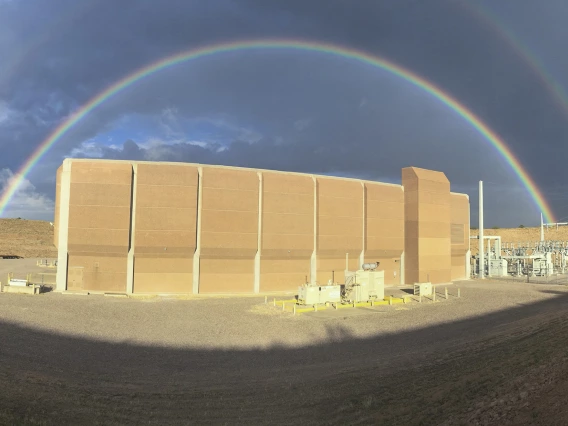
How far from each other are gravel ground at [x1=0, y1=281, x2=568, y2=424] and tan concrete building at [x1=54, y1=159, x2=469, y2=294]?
782 centimetres

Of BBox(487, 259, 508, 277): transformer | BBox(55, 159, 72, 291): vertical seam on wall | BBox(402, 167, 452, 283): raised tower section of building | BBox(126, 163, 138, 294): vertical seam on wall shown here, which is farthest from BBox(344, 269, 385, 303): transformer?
BBox(487, 259, 508, 277): transformer

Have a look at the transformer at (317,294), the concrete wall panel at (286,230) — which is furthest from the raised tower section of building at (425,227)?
the transformer at (317,294)

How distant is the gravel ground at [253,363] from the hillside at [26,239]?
3284 inches

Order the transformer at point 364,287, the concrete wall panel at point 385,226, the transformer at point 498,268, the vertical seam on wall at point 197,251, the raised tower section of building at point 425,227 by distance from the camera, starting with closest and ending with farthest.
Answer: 1. the transformer at point 364,287
2. the vertical seam on wall at point 197,251
3. the concrete wall panel at point 385,226
4. the raised tower section of building at point 425,227
5. the transformer at point 498,268

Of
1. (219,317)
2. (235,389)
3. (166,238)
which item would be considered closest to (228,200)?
(166,238)

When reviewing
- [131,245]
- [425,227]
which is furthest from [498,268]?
[131,245]

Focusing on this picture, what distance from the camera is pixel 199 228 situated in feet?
126

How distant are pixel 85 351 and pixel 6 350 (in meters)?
2.79

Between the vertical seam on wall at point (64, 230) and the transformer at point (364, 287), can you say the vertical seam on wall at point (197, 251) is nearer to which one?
the vertical seam on wall at point (64, 230)

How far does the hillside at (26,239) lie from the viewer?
337 feet

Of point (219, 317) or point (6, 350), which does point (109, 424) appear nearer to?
point (6, 350)

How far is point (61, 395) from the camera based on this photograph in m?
11.5

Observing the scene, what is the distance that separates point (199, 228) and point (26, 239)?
95.2 meters

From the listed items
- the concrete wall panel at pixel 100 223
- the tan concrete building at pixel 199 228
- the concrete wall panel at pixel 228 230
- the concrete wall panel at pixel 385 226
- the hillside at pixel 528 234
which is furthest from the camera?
the hillside at pixel 528 234
